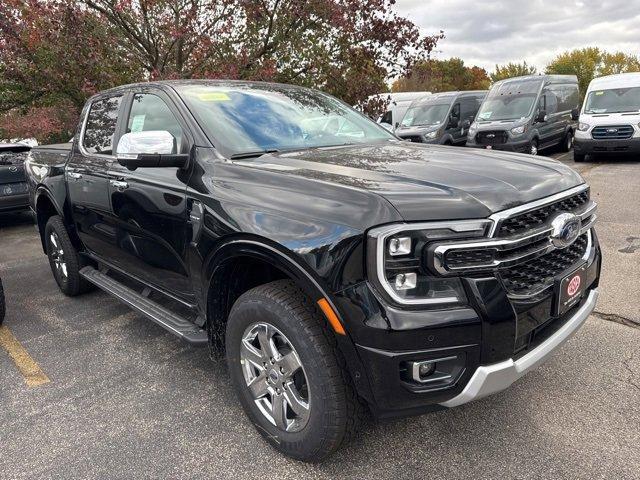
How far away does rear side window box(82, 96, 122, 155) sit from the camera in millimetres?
3926

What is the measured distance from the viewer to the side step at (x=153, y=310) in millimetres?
2891

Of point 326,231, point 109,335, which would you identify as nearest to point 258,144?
point 326,231

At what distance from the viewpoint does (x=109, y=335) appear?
3.99 meters

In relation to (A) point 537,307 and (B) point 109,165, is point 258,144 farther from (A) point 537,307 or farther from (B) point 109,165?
(A) point 537,307

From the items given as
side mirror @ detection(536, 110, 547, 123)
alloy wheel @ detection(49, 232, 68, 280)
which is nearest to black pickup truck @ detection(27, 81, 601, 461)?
alloy wheel @ detection(49, 232, 68, 280)

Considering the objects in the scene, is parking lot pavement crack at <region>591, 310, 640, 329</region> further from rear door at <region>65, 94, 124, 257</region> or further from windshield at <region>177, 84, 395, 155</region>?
rear door at <region>65, 94, 124, 257</region>

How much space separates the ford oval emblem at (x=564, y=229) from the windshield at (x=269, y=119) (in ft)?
4.82

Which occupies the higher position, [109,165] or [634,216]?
[109,165]

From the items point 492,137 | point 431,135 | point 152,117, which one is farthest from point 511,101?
point 152,117

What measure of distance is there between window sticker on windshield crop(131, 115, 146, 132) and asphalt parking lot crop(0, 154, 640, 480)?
1.56m

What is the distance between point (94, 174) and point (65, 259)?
4.02 feet

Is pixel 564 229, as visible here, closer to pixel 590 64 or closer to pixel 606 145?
pixel 606 145

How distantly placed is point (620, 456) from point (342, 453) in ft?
4.24

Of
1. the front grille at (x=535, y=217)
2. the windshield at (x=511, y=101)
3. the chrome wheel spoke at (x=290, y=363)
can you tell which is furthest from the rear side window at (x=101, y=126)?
the windshield at (x=511, y=101)
